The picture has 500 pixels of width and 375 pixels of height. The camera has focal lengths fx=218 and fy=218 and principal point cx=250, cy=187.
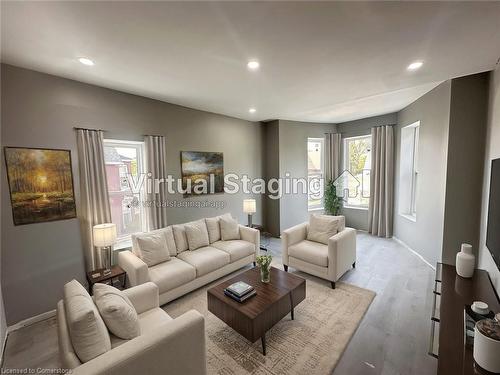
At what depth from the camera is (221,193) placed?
182 inches

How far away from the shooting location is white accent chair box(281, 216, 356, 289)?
120 inches

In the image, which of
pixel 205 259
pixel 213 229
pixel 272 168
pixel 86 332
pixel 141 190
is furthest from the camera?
pixel 272 168

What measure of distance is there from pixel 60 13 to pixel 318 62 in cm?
219

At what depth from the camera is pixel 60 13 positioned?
1.52m

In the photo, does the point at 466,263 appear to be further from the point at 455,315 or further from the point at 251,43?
the point at 251,43

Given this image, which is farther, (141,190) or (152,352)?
(141,190)

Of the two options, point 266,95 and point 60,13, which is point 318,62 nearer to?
point 266,95

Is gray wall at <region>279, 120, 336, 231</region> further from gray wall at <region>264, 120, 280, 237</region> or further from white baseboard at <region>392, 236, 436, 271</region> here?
white baseboard at <region>392, 236, 436, 271</region>

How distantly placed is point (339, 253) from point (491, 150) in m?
2.14

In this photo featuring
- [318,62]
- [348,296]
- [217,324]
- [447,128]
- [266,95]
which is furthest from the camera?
[266,95]

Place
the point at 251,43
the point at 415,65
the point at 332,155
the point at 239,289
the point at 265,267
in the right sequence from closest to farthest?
the point at 251,43, the point at 239,289, the point at 415,65, the point at 265,267, the point at 332,155

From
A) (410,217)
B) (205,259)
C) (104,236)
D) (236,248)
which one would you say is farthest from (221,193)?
(410,217)

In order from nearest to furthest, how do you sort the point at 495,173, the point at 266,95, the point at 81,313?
the point at 81,313
the point at 495,173
the point at 266,95

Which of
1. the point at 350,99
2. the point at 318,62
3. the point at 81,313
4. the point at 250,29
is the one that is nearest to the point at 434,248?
the point at 350,99
